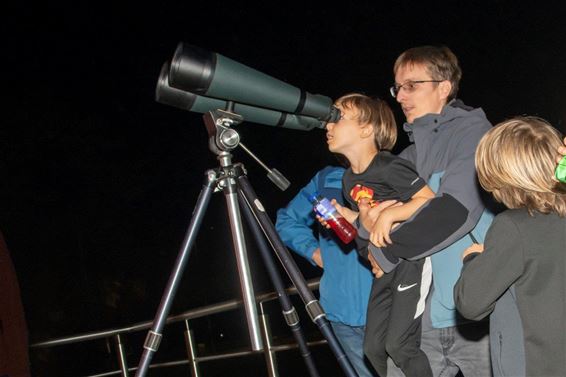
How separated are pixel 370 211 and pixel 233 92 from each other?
46cm

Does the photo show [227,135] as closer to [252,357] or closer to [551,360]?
[551,360]

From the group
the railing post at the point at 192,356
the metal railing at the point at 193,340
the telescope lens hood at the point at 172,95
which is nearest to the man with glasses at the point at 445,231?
the telescope lens hood at the point at 172,95

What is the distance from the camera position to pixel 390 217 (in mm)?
1641

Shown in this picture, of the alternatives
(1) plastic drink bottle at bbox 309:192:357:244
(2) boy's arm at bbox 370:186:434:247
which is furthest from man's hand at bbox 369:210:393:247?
(1) plastic drink bottle at bbox 309:192:357:244

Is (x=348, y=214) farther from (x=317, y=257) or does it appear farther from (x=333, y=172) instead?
(x=317, y=257)

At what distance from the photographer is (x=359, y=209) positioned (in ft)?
5.85

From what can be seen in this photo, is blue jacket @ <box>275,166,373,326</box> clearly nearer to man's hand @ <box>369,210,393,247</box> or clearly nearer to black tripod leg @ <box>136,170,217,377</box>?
man's hand @ <box>369,210,393,247</box>

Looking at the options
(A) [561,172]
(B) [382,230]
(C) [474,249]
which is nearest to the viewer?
(A) [561,172]

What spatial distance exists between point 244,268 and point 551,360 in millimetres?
703

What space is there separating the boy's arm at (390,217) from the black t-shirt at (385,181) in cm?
4

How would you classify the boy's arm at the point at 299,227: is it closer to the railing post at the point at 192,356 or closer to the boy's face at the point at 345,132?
the boy's face at the point at 345,132

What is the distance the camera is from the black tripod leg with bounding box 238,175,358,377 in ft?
5.23

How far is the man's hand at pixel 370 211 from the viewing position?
66.8 inches

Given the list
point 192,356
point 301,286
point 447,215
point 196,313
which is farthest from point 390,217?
point 192,356
